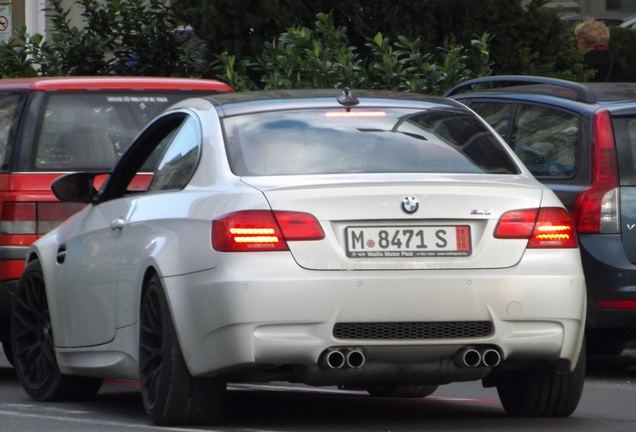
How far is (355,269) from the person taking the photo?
709 centimetres

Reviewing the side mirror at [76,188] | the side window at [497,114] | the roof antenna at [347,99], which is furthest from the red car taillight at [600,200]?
the side mirror at [76,188]

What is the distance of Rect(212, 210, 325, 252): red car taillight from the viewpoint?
7105mm

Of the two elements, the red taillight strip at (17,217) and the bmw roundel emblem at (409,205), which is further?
the red taillight strip at (17,217)

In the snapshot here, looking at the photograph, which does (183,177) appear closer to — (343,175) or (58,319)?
(343,175)

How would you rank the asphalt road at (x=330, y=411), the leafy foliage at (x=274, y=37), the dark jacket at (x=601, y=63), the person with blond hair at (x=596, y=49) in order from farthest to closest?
the dark jacket at (x=601, y=63)
the person with blond hair at (x=596, y=49)
the leafy foliage at (x=274, y=37)
the asphalt road at (x=330, y=411)

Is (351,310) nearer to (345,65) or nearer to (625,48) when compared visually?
(345,65)

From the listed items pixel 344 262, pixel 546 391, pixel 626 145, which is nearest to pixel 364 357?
pixel 344 262

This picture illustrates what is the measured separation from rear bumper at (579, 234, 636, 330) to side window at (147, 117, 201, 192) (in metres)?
2.77

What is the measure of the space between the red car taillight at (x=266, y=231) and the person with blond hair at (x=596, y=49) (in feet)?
31.0

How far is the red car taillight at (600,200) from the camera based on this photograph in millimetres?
9984

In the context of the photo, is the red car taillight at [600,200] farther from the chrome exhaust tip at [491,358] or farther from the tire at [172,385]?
the tire at [172,385]

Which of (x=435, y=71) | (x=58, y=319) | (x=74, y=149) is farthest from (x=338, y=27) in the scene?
(x=58, y=319)

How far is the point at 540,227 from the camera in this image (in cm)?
741

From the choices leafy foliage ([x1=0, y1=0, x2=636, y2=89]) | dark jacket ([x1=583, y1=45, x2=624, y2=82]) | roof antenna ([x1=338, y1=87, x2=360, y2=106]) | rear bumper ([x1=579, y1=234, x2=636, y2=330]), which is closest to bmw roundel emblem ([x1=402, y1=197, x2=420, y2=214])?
roof antenna ([x1=338, y1=87, x2=360, y2=106])
